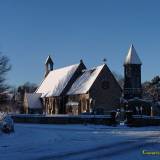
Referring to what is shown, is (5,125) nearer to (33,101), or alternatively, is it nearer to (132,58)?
(132,58)

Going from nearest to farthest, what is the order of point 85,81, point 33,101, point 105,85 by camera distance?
point 105,85
point 85,81
point 33,101

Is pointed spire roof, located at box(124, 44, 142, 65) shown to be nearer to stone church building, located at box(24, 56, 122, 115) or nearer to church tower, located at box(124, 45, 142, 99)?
church tower, located at box(124, 45, 142, 99)

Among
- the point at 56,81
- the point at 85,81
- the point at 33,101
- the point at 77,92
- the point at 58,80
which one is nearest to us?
the point at 77,92

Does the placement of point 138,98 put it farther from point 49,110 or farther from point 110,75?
point 49,110

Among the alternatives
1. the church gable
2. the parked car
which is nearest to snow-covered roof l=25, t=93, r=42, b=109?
the church gable

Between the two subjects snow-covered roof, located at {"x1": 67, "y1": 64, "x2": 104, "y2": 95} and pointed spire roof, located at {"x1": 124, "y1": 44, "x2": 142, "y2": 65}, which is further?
pointed spire roof, located at {"x1": 124, "y1": 44, "x2": 142, "y2": 65}

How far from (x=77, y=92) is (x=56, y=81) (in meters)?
12.9

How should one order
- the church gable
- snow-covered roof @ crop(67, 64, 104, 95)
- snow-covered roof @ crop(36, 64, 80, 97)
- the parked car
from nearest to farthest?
the parked car, snow-covered roof @ crop(67, 64, 104, 95), the church gable, snow-covered roof @ crop(36, 64, 80, 97)

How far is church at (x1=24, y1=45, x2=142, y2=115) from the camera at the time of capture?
81375mm

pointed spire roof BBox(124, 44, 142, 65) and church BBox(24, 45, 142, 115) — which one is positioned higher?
pointed spire roof BBox(124, 44, 142, 65)

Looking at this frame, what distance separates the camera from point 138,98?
8738 cm

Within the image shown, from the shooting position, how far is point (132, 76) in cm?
9425

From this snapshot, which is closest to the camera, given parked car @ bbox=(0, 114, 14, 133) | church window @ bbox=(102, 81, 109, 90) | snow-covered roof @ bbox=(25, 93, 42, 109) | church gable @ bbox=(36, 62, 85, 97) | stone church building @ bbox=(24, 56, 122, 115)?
parked car @ bbox=(0, 114, 14, 133)

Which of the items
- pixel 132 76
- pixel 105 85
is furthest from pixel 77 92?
pixel 132 76
